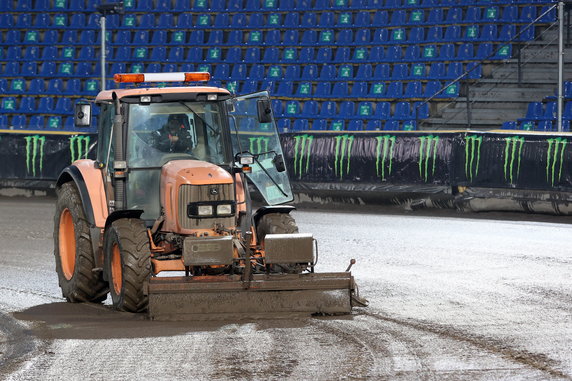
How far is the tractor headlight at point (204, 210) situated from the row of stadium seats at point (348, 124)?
16.2 metres

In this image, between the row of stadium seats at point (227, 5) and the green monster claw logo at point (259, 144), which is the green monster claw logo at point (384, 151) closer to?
the row of stadium seats at point (227, 5)

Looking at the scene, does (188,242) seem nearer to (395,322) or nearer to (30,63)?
(395,322)

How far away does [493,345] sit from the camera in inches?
339

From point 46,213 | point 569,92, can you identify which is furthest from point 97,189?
point 569,92

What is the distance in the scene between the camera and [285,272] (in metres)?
10.7

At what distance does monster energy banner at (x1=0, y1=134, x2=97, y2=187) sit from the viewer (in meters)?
23.5

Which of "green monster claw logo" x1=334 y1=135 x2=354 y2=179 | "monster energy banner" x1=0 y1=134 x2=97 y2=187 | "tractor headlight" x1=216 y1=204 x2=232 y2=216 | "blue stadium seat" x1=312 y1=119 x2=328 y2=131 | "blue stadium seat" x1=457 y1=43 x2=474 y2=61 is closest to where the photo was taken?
"tractor headlight" x1=216 y1=204 x2=232 y2=216

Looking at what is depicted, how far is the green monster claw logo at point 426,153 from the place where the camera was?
20578 millimetres

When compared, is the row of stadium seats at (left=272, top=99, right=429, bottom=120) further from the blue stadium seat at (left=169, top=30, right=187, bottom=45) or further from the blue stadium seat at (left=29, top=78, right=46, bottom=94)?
the blue stadium seat at (left=29, top=78, right=46, bottom=94)

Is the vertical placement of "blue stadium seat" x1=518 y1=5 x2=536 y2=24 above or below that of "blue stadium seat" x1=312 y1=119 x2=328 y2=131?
above

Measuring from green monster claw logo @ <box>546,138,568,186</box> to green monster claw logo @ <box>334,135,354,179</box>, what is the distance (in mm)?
4082

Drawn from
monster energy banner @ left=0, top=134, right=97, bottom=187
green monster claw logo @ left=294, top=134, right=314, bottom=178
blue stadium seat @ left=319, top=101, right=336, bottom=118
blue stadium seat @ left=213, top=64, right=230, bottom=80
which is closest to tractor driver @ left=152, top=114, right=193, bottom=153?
green monster claw logo @ left=294, top=134, right=314, bottom=178

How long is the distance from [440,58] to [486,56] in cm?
116

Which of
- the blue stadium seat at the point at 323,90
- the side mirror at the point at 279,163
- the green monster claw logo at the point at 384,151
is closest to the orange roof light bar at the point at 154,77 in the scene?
the side mirror at the point at 279,163
